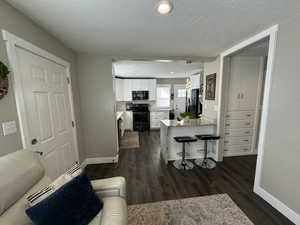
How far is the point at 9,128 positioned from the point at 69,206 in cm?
93

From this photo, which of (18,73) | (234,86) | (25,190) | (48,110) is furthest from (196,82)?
(25,190)

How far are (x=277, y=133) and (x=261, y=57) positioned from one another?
7.23 feet

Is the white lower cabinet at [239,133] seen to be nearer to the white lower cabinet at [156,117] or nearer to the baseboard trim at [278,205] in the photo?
the baseboard trim at [278,205]

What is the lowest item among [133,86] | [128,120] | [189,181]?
[189,181]

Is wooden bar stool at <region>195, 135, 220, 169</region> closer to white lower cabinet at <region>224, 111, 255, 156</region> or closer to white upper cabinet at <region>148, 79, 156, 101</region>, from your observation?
white lower cabinet at <region>224, 111, 255, 156</region>

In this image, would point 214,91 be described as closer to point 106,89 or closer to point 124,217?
point 106,89

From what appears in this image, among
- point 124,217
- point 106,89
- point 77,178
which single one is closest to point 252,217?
point 124,217

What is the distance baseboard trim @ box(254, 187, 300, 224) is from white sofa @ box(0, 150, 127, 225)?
6.38 ft

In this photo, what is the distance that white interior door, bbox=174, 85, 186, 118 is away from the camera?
653 centimetres

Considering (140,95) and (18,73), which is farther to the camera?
(140,95)

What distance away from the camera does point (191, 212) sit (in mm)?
1691

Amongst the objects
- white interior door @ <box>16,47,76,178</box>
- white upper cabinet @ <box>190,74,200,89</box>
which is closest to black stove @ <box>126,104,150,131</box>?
white upper cabinet @ <box>190,74,200,89</box>

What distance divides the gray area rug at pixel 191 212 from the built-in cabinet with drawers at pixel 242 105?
1594 mm

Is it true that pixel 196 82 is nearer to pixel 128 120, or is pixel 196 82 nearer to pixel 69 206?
pixel 128 120
